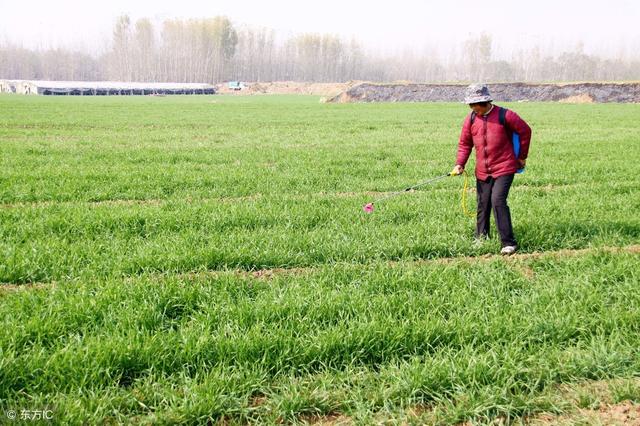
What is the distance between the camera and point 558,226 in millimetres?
7488

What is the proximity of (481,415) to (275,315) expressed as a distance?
6.03 ft

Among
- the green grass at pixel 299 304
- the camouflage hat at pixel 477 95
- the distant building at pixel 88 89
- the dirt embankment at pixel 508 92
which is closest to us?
the green grass at pixel 299 304

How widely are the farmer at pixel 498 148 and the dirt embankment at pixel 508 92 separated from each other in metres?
67.1

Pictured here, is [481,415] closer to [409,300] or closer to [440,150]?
[409,300]

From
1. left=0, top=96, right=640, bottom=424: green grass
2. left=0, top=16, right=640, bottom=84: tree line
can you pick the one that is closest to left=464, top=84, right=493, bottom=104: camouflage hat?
left=0, top=96, right=640, bottom=424: green grass

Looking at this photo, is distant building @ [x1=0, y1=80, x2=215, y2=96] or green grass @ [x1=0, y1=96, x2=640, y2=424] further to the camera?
distant building @ [x1=0, y1=80, x2=215, y2=96]

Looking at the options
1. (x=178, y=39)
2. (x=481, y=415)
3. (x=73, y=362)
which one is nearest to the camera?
(x=481, y=415)

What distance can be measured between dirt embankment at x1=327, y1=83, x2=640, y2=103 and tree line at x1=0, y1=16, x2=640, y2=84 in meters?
92.1

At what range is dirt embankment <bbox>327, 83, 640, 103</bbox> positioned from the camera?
231 ft

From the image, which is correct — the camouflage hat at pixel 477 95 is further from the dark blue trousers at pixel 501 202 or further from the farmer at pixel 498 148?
the dark blue trousers at pixel 501 202

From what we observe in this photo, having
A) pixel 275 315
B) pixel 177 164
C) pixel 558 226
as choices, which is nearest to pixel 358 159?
pixel 177 164

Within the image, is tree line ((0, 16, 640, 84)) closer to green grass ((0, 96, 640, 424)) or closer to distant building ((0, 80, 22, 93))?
distant building ((0, 80, 22, 93))

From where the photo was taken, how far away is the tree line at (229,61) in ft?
553

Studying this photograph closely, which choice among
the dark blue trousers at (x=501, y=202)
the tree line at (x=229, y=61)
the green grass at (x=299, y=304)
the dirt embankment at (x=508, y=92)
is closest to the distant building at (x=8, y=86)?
the tree line at (x=229, y=61)
